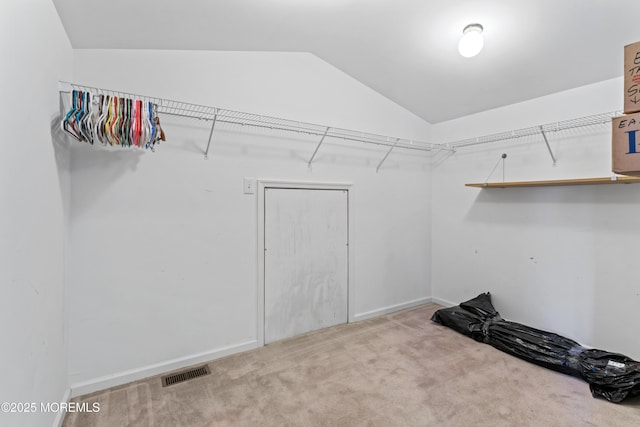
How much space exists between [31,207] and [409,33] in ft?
8.66

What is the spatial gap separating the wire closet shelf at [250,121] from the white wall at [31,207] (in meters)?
0.33

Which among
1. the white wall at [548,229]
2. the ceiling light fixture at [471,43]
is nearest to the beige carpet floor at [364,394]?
the white wall at [548,229]

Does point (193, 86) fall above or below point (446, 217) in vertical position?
above

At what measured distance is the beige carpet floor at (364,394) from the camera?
1.81 metres

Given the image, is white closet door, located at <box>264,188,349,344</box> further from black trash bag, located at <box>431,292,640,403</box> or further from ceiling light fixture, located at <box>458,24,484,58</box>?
ceiling light fixture, located at <box>458,24,484,58</box>

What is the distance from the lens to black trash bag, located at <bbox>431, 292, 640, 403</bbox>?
6.50 ft

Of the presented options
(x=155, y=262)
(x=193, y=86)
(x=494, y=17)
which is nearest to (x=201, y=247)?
(x=155, y=262)

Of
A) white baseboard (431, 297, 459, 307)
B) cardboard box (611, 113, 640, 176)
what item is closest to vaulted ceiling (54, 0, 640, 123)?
cardboard box (611, 113, 640, 176)

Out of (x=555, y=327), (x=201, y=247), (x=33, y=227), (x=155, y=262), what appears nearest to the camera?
(x=33, y=227)

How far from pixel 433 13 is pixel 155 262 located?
2.71m

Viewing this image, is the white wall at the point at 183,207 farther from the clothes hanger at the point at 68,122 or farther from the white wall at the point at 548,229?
the white wall at the point at 548,229

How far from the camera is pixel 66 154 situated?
1.87m

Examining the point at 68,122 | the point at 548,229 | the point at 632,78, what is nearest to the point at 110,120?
the point at 68,122

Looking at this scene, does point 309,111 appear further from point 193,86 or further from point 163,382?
point 163,382
